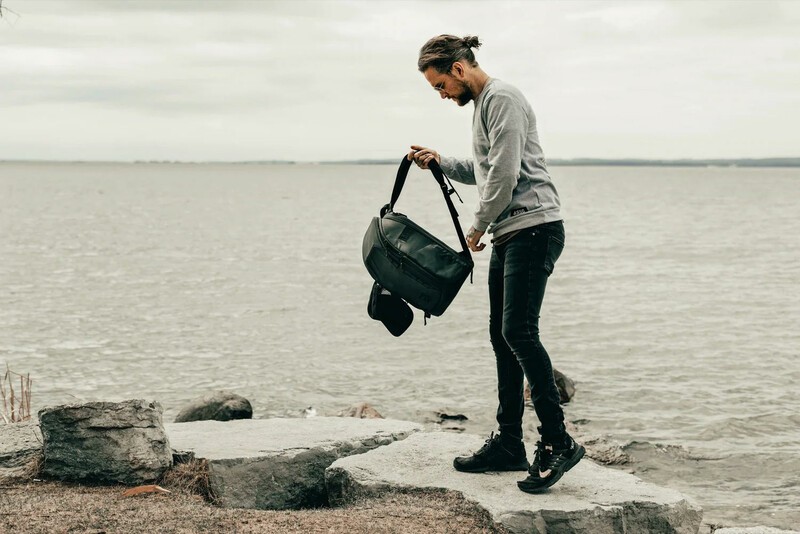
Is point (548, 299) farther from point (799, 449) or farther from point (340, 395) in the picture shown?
point (799, 449)

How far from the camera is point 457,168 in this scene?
5406 millimetres

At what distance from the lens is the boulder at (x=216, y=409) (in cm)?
1042

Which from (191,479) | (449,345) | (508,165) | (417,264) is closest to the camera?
(508,165)

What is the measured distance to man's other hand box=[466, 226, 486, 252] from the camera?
4.99 meters

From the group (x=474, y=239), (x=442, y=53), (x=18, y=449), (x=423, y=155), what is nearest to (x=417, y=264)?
(x=474, y=239)

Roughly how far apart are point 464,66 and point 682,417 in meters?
7.77

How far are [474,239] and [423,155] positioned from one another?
58 centimetres

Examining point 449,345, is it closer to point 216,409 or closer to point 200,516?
point 216,409

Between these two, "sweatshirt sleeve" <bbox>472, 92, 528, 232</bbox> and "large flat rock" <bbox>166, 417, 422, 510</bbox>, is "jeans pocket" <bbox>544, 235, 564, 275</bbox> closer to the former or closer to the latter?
"sweatshirt sleeve" <bbox>472, 92, 528, 232</bbox>

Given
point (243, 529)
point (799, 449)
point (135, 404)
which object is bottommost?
point (799, 449)

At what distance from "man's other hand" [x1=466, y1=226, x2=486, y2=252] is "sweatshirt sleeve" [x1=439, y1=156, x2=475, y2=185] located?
470 millimetres

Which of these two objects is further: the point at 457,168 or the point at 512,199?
the point at 457,168

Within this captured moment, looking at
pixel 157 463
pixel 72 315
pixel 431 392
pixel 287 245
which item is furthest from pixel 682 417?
pixel 287 245

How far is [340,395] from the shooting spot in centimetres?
1259
